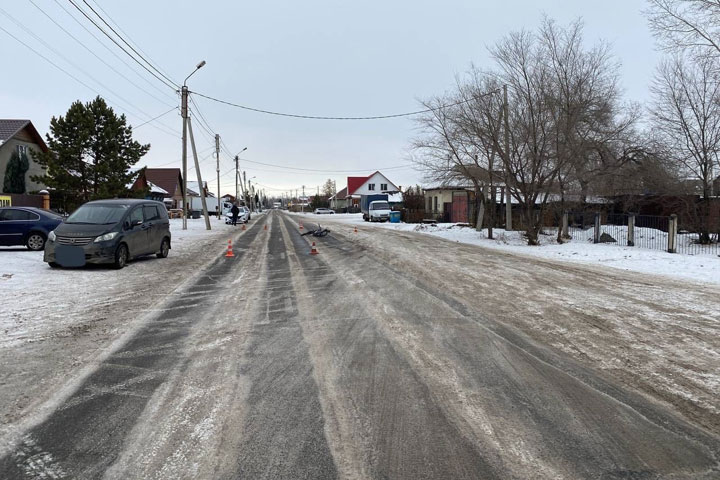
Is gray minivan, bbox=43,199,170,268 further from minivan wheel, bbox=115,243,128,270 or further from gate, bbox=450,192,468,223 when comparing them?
gate, bbox=450,192,468,223

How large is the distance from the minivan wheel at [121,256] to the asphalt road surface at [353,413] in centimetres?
621

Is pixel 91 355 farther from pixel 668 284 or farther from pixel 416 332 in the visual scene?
pixel 668 284

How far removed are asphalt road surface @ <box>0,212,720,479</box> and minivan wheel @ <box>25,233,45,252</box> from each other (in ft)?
38.8

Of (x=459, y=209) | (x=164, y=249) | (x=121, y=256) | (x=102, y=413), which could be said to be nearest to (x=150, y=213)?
(x=164, y=249)

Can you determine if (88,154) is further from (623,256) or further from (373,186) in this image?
(373,186)

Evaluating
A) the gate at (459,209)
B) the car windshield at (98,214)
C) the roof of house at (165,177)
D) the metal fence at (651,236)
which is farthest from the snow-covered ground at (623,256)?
the roof of house at (165,177)

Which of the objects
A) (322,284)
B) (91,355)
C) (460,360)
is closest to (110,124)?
(322,284)

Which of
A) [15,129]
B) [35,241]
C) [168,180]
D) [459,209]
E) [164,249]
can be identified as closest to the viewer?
[164,249]

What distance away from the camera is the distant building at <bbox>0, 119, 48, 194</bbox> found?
106 ft

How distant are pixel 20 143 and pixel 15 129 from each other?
1.27m

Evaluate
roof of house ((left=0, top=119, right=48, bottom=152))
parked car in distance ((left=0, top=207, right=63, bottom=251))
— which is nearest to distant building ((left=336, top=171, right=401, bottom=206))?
roof of house ((left=0, top=119, right=48, bottom=152))

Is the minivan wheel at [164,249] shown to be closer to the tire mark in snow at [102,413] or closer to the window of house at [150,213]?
the window of house at [150,213]

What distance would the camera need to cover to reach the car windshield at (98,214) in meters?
12.1

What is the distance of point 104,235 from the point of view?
1167 centimetres
